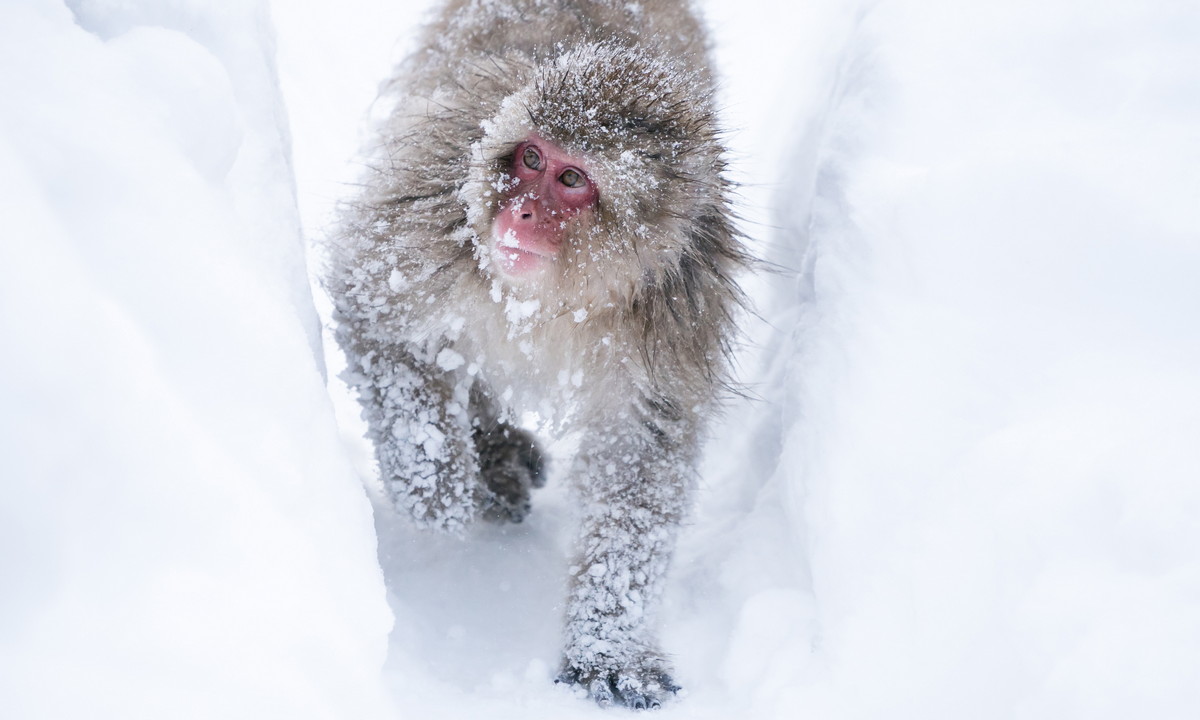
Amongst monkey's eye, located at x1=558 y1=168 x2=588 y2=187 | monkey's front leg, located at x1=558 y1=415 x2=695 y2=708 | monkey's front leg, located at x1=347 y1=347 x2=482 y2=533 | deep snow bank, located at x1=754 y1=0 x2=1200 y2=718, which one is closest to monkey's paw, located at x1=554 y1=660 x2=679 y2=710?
monkey's front leg, located at x1=558 y1=415 x2=695 y2=708

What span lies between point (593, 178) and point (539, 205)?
12 cm

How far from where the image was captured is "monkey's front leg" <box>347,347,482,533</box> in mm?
2355

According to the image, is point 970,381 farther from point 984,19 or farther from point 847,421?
point 984,19

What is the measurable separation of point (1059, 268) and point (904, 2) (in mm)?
1103

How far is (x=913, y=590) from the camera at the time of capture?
66.4 inches

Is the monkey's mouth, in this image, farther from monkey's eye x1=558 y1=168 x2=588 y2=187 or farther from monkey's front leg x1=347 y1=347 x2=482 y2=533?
monkey's front leg x1=347 y1=347 x2=482 y2=533

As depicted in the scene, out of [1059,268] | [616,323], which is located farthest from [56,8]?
[1059,268]

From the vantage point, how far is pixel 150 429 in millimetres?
1213

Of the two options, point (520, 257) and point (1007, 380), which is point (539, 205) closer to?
point (520, 257)

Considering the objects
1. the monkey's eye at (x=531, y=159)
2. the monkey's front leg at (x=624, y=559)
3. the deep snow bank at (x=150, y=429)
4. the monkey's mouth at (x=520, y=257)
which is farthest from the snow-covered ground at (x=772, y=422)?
the monkey's eye at (x=531, y=159)

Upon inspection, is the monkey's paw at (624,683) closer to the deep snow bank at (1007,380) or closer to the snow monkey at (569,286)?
the snow monkey at (569,286)

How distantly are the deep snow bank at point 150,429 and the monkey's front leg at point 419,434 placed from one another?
2.19 feet

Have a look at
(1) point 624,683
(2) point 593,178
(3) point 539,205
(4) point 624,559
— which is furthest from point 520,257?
(1) point 624,683

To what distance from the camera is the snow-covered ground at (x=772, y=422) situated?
1.16m
